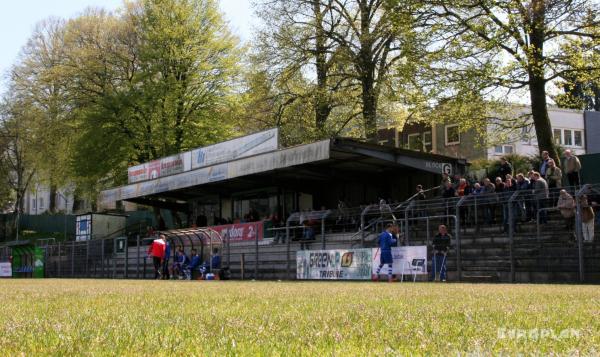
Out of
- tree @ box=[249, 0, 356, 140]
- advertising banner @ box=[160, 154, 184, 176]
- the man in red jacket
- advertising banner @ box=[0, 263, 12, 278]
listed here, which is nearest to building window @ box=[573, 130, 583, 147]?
tree @ box=[249, 0, 356, 140]

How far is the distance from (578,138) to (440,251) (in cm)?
3697

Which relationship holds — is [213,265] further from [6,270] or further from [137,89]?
[6,270]

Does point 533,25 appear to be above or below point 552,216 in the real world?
above

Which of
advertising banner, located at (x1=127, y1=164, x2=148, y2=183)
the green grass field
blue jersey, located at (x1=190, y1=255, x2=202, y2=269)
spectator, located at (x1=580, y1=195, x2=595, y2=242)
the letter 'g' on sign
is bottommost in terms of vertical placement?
the green grass field

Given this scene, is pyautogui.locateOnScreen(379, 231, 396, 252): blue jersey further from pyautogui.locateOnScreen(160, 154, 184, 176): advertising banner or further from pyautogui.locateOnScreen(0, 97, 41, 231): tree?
pyautogui.locateOnScreen(0, 97, 41, 231): tree

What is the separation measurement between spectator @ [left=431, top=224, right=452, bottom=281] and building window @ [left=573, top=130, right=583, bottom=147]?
3614 cm

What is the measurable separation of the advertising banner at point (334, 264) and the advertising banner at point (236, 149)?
254 inches

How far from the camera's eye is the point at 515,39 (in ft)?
91.3

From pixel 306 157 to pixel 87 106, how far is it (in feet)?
69.8

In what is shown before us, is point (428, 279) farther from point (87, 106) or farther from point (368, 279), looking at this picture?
point (87, 106)

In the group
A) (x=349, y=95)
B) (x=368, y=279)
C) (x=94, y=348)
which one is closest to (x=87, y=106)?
(x=349, y=95)

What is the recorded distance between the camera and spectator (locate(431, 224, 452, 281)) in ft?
71.2

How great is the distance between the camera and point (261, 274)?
28812 millimetres

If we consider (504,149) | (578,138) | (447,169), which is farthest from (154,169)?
(578,138)
